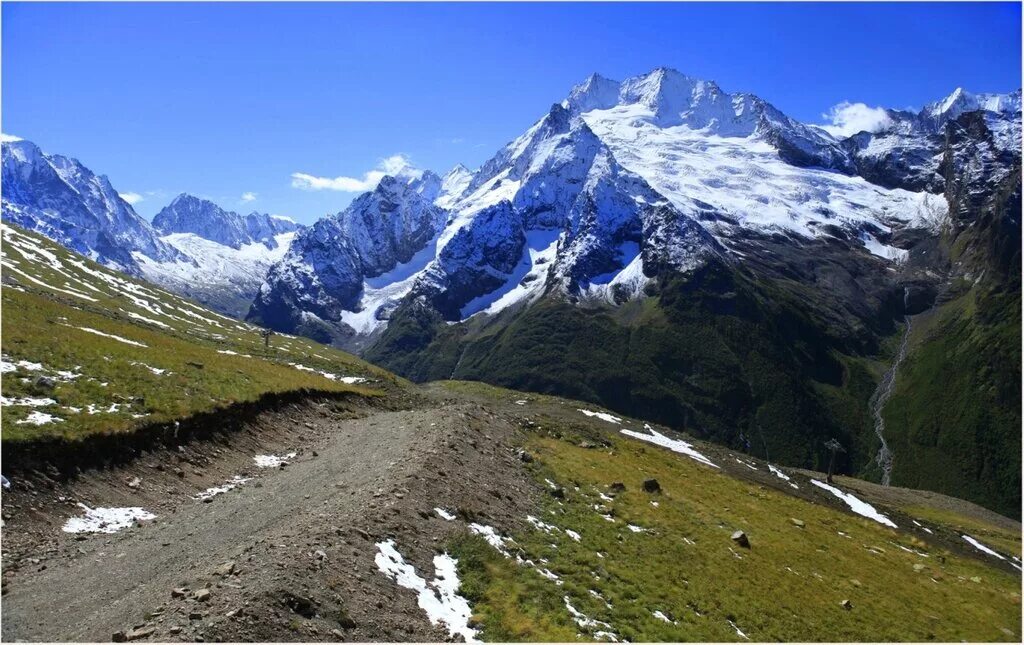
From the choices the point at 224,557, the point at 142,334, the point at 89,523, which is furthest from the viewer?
the point at 142,334

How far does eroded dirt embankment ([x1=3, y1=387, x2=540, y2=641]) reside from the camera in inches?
621

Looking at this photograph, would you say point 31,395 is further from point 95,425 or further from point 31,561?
point 31,561

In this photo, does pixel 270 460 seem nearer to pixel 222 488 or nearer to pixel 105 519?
pixel 222 488

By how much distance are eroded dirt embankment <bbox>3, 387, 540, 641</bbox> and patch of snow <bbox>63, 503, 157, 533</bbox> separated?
1.26 feet

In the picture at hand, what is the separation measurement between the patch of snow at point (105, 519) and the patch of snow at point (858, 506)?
75290 mm

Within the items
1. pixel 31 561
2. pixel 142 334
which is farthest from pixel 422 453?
pixel 142 334

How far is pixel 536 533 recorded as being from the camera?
28312 millimetres

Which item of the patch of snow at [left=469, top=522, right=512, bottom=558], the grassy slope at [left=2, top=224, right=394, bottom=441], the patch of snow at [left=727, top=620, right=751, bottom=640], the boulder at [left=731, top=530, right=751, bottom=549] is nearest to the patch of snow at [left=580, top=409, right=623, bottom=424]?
the grassy slope at [left=2, top=224, right=394, bottom=441]

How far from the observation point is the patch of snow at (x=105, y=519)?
74.4 ft

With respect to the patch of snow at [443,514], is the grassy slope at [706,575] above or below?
below

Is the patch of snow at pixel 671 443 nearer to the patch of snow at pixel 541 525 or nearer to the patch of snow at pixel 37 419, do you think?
the patch of snow at pixel 541 525

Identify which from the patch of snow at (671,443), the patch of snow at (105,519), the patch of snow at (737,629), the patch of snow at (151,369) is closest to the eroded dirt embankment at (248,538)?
the patch of snow at (105,519)

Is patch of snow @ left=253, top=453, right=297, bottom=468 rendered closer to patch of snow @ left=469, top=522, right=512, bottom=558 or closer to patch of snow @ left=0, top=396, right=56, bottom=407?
patch of snow @ left=0, top=396, right=56, bottom=407

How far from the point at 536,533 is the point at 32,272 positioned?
20387 cm
